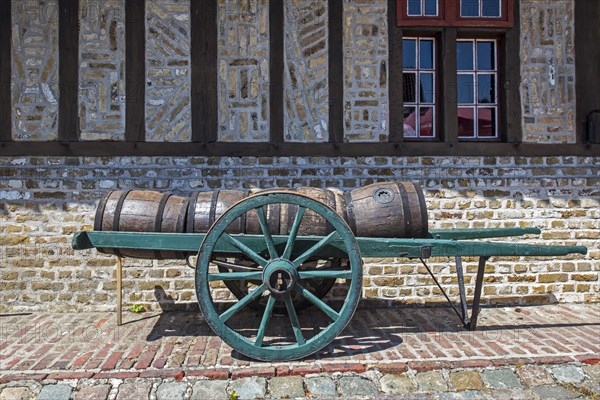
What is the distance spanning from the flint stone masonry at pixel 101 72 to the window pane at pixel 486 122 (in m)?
3.76

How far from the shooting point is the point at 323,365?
139 inches

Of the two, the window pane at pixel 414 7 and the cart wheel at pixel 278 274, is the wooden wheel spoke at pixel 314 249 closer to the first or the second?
the cart wheel at pixel 278 274

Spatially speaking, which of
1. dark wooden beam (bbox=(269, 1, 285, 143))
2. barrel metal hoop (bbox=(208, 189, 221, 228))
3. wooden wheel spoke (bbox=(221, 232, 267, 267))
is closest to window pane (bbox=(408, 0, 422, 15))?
dark wooden beam (bbox=(269, 1, 285, 143))

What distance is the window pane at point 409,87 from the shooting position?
5.51 meters

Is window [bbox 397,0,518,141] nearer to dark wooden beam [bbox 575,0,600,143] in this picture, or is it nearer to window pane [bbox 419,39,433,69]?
window pane [bbox 419,39,433,69]

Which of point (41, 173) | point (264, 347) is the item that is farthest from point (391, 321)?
point (41, 173)

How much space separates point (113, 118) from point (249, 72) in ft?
4.74

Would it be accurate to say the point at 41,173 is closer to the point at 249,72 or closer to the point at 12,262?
the point at 12,262

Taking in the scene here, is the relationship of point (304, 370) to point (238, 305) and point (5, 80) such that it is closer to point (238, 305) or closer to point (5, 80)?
point (238, 305)

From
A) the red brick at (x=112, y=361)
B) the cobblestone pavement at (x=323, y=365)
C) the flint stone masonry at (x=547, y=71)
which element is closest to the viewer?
the cobblestone pavement at (x=323, y=365)

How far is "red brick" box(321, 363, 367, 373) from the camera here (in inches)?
136

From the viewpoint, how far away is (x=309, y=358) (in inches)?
145

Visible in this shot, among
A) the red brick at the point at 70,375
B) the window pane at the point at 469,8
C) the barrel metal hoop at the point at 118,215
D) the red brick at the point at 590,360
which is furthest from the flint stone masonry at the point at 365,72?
the red brick at the point at 70,375

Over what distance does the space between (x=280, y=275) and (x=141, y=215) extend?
119 cm
